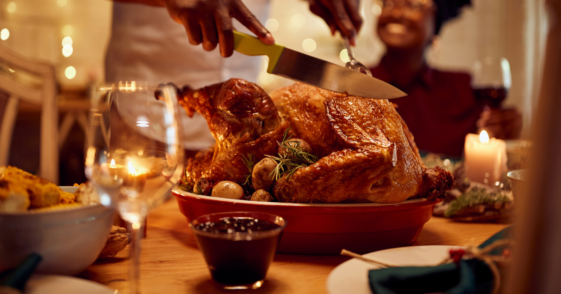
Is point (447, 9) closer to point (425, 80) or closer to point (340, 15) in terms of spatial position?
point (425, 80)

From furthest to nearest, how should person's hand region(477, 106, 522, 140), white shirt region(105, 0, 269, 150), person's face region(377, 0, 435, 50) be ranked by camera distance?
person's face region(377, 0, 435, 50) → person's hand region(477, 106, 522, 140) → white shirt region(105, 0, 269, 150)

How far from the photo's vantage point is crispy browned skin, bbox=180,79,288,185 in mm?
1003

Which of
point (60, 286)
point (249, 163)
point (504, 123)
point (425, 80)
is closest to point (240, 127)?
point (249, 163)

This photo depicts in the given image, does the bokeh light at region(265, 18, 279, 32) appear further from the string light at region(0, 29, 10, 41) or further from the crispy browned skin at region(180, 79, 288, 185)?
the crispy browned skin at region(180, 79, 288, 185)

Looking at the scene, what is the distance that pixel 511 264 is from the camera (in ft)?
0.96

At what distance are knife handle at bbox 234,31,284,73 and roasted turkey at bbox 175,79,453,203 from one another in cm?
8

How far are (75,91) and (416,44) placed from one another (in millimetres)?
3192

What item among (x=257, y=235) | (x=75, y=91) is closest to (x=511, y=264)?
(x=257, y=235)

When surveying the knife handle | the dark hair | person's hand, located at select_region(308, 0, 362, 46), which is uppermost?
the dark hair

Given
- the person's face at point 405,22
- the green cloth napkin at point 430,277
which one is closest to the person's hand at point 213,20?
the green cloth napkin at point 430,277

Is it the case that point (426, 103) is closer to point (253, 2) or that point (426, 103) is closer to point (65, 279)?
point (253, 2)

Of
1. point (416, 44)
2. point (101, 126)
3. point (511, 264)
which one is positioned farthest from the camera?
point (416, 44)

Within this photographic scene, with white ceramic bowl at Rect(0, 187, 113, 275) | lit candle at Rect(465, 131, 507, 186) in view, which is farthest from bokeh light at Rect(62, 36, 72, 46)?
white ceramic bowl at Rect(0, 187, 113, 275)

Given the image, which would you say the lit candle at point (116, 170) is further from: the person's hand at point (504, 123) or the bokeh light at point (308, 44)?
the bokeh light at point (308, 44)
